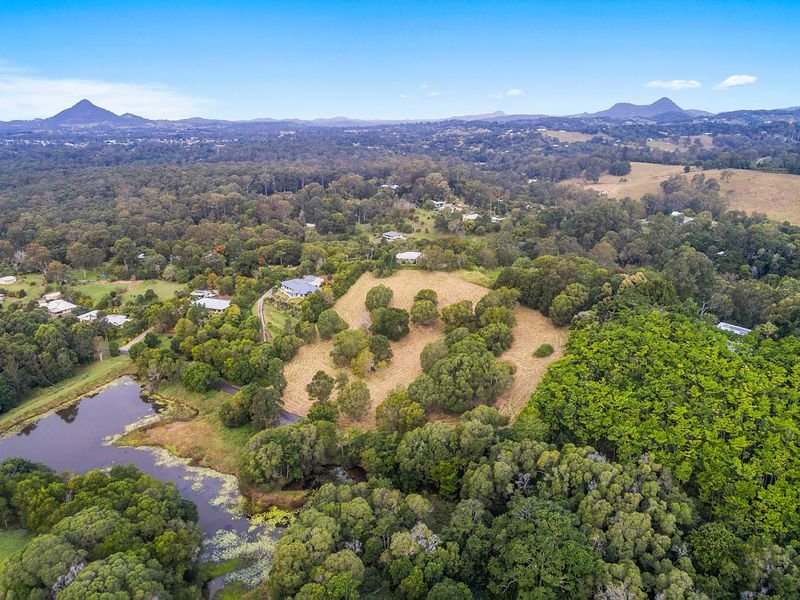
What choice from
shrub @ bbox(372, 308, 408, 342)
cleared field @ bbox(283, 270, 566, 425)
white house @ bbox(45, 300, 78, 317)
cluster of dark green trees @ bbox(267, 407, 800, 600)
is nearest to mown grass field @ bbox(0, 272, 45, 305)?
white house @ bbox(45, 300, 78, 317)

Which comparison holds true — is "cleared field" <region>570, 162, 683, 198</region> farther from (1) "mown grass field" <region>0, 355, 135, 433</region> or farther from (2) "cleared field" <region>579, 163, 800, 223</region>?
(1) "mown grass field" <region>0, 355, 135, 433</region>

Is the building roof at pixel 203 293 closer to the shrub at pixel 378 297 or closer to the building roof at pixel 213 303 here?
the building roof at pixel 213 303

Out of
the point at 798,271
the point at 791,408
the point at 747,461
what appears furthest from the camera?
the point at 798,271

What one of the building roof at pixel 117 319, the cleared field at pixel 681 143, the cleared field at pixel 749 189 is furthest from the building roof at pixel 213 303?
the cleared field at pixel 681 143

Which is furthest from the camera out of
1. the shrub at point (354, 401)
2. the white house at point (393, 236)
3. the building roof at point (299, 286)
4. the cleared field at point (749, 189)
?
the cleared field at point (749, 189)

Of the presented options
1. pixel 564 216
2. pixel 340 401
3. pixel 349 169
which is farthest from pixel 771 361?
pixel 349 169

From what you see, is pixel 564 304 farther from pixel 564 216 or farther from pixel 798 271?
pixel 564 216

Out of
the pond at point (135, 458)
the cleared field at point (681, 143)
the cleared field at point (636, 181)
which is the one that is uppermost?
the cleared field at point (681, 143)
